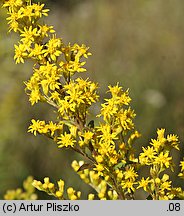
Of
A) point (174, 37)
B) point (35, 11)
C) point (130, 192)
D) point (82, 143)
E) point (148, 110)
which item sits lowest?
point (130, 192)

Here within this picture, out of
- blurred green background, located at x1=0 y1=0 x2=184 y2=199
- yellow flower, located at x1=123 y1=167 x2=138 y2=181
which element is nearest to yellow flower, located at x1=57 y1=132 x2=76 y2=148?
yellow flower, located at x1=123 y1=167 x2=138 y2=181

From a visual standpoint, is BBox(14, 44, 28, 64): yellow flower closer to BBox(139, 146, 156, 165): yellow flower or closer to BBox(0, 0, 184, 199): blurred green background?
BBox(139, 146, 156, 165): yellow flower

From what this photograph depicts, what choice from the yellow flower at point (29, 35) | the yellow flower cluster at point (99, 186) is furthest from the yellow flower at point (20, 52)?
the yellow flower cluster at point (99, 186)

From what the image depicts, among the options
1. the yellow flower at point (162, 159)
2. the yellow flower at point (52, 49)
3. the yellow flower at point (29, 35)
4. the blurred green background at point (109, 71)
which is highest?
the blurred green background at point (109, 71)

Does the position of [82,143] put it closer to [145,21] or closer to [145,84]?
[145,84]

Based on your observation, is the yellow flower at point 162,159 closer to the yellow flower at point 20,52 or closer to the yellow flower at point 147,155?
the yellow flower at point 147,155

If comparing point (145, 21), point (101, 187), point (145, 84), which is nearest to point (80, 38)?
point (145, 21)

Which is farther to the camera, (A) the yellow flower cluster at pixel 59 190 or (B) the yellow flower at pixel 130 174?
(A) the yellow flower cluster at pixel 59 190

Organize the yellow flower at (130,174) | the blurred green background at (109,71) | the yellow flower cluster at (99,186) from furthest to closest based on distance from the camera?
the blurred green background at (109,71) → the yellow flower cluster at (99,186) → the yellow flower at (130,174)
